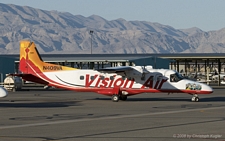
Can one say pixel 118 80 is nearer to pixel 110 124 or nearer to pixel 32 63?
pixel 32 63

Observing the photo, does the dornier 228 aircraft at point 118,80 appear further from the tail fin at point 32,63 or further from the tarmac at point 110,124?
the tarmac at point 110,124

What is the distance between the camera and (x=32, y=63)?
39344 mm

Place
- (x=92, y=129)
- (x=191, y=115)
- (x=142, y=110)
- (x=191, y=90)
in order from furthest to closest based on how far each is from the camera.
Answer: (x=191, y=90) < (x=142, y=110) < (x=191, y=115) < (x=92, y=129)

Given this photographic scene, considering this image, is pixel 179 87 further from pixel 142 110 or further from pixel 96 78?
pixel 142 110

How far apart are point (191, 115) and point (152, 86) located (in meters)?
11.1

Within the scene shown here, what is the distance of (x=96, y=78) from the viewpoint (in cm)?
3800

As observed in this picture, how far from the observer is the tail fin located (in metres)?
39.0

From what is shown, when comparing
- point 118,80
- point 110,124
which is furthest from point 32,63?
point 110,124

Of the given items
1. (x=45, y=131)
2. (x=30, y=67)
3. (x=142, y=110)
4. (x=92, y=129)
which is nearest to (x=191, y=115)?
(x=142, y=110)

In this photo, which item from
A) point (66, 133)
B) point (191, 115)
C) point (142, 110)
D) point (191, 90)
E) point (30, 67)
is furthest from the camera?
point (30, 67)

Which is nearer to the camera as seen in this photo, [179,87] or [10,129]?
[10,129]

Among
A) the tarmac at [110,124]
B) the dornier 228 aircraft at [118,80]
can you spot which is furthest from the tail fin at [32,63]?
the tarmac at [110,124]

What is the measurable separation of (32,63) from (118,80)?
6.44 meters

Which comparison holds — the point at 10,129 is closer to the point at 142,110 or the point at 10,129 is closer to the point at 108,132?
the point at 108,132
